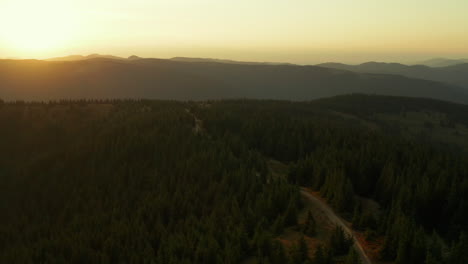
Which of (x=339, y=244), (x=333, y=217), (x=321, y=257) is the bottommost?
(x=333, y=217)

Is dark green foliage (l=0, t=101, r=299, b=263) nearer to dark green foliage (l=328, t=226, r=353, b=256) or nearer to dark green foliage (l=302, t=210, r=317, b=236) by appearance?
dark green foliage (l=302, t=210, r=317, b=236)

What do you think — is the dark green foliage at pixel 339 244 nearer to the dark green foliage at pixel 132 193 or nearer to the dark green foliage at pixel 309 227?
the dark green foliage at pixel 309 227

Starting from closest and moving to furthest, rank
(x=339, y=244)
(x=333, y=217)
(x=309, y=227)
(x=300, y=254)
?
(x=300, y=254)
(x=339, y=244)
(x=309, y=227)
(x=333, y=217)

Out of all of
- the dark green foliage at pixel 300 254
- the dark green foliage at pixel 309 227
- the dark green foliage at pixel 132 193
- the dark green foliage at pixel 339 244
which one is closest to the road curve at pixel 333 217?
the dark green foliage at pixel 339 244

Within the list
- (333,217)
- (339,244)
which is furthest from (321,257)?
(333,217)

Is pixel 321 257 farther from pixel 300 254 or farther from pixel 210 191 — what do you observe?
pixel 210 191

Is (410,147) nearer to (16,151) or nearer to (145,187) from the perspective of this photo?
(145,187)

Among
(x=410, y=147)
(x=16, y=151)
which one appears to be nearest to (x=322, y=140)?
(x=410, y=147)
